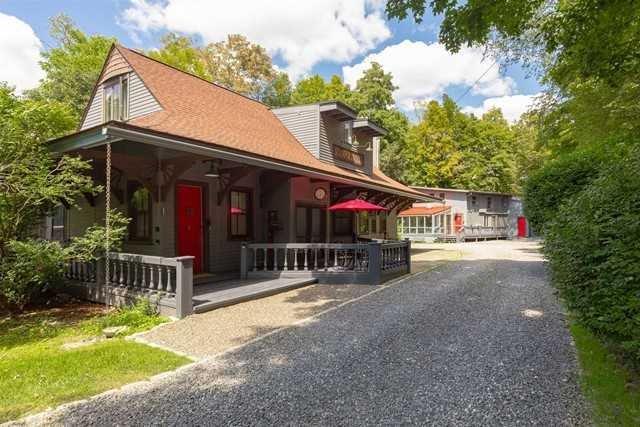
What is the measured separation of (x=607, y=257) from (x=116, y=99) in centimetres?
1225

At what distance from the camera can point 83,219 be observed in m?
10.1

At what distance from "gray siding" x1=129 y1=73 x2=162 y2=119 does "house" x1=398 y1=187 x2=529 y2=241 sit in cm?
2492

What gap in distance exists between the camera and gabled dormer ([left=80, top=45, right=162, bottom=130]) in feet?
32.8

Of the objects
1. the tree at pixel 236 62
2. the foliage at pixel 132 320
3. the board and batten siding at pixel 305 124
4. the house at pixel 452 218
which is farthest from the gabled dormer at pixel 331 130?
the tree at pixel 236 62

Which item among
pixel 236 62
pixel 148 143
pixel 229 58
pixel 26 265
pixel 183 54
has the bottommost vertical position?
pixel 26 265

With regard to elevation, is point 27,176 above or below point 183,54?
below

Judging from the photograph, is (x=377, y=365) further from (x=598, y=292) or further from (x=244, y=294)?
(x=244, y=294)

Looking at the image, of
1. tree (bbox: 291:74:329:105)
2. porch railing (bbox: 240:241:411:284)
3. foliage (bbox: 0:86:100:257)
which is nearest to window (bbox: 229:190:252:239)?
porch railing (bbox: 240:241:411:284)

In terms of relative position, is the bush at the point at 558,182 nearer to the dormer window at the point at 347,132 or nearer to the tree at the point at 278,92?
the dormer window at the point at 347,132

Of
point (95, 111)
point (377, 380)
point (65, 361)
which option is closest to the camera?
point (377, 380)

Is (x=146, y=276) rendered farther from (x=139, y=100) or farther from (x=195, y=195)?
(x=139, y=100)

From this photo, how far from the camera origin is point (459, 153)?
127ft

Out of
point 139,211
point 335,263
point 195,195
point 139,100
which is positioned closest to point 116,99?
point 139,100

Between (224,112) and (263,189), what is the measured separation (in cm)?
289
